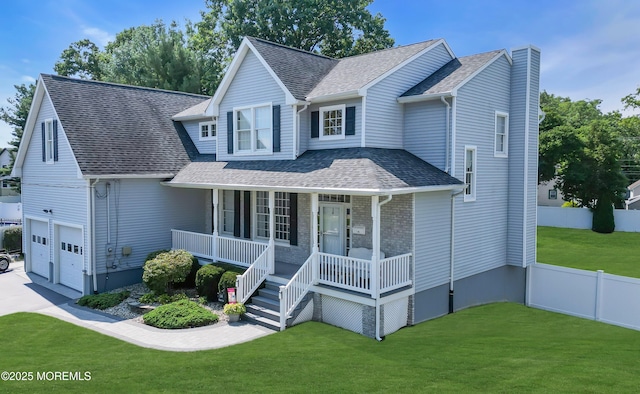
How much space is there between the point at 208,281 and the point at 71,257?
A: 22.5ft

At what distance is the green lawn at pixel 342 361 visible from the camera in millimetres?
9094

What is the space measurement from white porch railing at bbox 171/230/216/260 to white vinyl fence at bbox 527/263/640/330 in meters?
12.5

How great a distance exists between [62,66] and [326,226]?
48103mm

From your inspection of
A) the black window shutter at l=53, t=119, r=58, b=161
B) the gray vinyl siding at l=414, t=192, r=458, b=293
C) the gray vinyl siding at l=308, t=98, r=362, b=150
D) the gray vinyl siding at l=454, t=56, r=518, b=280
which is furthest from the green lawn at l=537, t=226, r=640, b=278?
the black window shutter at l=53, t=119, r=58, b=161

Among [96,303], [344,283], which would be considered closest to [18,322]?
[96,303]

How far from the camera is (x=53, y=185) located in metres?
19.3

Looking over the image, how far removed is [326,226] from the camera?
16375mm

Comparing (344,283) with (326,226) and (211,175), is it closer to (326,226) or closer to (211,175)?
(326,226)

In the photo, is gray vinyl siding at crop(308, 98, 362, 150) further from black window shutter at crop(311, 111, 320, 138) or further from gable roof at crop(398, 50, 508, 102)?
gable roof at crop(398, 50, 508, 102)

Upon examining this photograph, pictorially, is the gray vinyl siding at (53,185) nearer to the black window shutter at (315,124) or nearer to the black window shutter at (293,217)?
the black window shutter at (293,217)

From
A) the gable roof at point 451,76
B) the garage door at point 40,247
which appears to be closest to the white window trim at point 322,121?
the gable roof at point 451,76

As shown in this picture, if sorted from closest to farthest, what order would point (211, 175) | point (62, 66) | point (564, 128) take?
point (211, 175) → point (564, 128) → point (62, 66)

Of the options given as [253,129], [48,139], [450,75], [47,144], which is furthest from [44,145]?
[450,75]

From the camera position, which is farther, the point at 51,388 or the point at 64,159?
the point at 64,159
